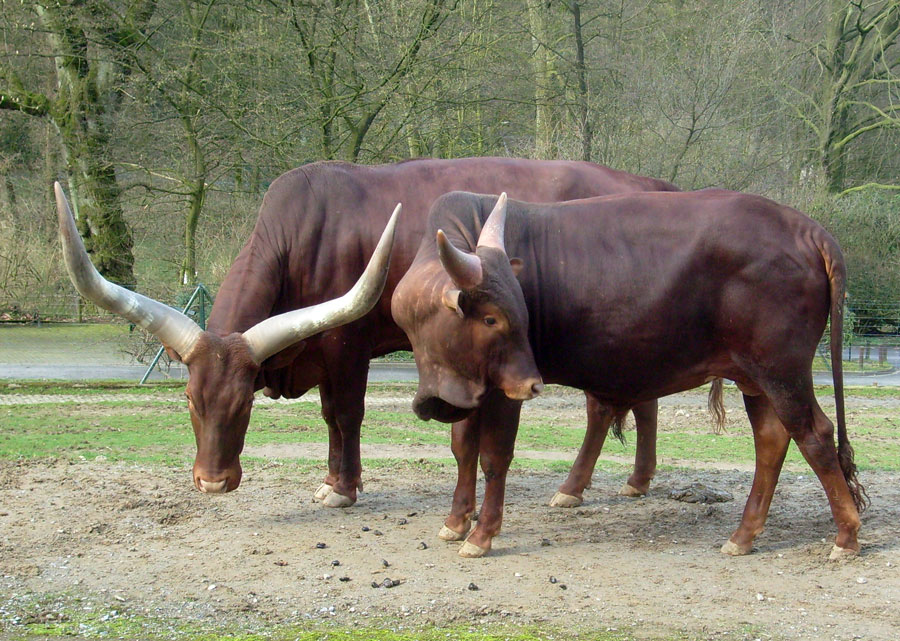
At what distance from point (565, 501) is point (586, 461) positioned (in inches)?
13.6

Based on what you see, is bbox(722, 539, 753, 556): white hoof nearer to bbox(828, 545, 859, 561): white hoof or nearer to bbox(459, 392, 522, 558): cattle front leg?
bbox(828, 545, 859, 561): white hoof

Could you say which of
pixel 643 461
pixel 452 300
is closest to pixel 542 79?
pixel 643 461

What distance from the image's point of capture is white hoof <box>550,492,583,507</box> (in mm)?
7273

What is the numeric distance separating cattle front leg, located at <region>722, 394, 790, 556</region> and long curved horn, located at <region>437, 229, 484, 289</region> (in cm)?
218

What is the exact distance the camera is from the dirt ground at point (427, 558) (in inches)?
193

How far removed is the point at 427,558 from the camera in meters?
5.82

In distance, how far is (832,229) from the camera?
22.9 meters

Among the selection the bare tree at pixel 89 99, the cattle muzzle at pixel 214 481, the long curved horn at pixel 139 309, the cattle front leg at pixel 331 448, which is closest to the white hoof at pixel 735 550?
the cattle front leg at pixel 331 448

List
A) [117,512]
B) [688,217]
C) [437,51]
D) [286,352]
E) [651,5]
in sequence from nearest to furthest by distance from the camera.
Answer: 1. [688,217]
2. [286,352]
3. [117,512]
4. [437,51]
5. [651,5]

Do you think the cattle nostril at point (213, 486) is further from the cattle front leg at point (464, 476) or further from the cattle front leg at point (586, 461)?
the cattle front leg at point (586, 461)

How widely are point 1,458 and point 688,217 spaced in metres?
6.16

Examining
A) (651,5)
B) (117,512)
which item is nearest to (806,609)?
(117,512)

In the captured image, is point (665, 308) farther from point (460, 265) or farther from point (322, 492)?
point (322, 492)

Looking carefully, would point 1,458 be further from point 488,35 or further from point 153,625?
point 488,35
